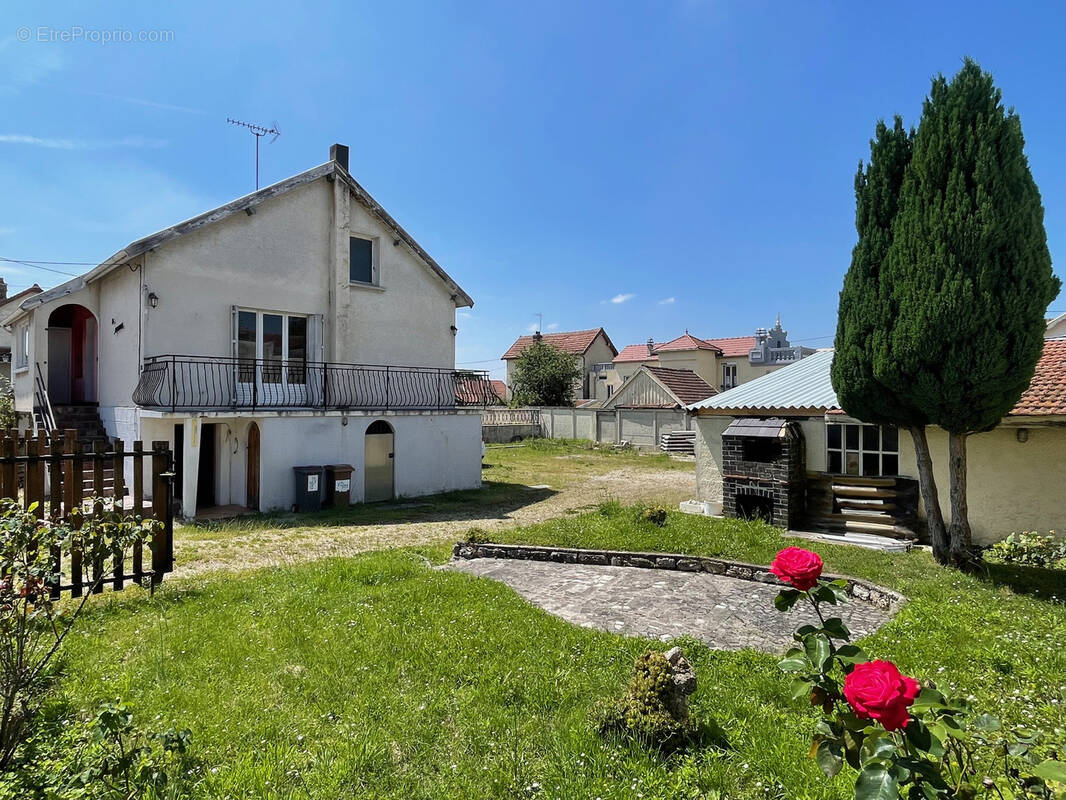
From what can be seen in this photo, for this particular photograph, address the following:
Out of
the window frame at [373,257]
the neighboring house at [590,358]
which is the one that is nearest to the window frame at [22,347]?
the window frame at [373,257]

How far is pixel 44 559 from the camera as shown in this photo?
3484mm

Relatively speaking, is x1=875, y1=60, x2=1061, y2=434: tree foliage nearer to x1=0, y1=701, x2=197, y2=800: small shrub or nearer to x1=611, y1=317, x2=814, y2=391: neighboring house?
x1=0, y1=701, x2=197, y2=800: small shrub

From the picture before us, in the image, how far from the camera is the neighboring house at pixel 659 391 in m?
29.3

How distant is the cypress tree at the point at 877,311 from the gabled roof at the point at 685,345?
35.4 metres

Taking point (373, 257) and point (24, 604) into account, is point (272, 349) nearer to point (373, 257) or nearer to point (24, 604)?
point (373, 257)

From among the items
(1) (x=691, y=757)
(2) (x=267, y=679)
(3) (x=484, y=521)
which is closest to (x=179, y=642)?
(2) (x=267, y=679)

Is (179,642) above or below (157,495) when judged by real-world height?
below

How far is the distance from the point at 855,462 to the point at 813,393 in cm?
150

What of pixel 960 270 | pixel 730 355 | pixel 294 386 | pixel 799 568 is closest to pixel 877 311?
pixel 960 270

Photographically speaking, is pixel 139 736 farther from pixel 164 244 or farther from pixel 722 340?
pixel 722 340

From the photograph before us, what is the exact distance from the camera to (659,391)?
29.8 meters

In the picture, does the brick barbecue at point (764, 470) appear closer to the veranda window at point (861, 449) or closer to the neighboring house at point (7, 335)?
the veranda window at point (861, 449)

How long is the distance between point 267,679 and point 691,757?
297 centimetres

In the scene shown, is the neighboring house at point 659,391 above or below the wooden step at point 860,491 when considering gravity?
above
